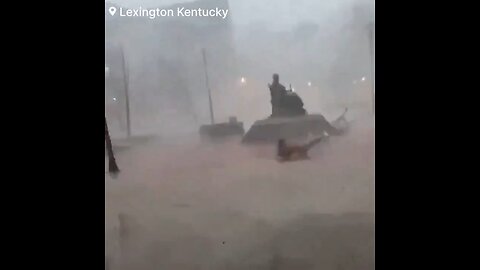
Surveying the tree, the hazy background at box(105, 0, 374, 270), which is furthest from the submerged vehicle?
the tree

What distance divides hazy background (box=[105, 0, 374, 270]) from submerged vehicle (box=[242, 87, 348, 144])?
0.02m

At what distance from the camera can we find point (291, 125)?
53.6 inches

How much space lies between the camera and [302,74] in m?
1.36

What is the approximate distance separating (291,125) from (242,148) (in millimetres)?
166

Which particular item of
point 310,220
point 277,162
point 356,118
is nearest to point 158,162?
point 277,162

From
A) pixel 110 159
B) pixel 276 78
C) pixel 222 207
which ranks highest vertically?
pixel 276 78

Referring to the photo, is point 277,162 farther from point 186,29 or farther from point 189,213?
point 186,29

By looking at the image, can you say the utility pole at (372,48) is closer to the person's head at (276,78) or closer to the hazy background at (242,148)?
the hazy background at (242,148)

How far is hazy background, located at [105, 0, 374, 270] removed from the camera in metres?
1.35

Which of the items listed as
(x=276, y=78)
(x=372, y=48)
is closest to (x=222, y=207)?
(x=276, y=78)

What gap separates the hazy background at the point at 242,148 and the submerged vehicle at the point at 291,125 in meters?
0.02

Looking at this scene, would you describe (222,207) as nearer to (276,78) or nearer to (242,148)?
(242,148)

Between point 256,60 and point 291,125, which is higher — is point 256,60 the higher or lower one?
the higher one
